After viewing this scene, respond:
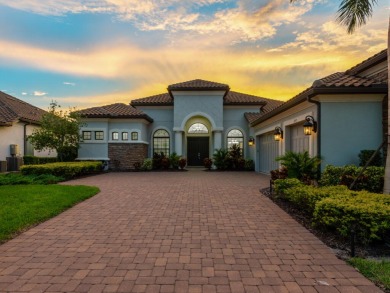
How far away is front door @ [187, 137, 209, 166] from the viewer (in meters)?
23.6

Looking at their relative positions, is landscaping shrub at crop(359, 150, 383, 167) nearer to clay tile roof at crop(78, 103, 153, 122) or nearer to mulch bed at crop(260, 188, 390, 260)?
mulch bed at crop(260, 188, 390, 260)

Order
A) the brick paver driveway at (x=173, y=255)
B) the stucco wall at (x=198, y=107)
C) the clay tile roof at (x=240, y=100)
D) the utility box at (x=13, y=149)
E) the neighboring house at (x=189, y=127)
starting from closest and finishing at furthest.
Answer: the brick paver driveway at (x=173, y=255) → the neighboring house at (x=189, y=127) → the utility box at (x=13, y=149) → the stucco wall at (x=198, y=107) → the clay tile roof at (x=240, y=100)

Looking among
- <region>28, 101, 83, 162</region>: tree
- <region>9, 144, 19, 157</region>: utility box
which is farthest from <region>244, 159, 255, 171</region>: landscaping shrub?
<region>9, 144, 19, 157</region>: utility box

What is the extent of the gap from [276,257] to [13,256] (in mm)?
3854

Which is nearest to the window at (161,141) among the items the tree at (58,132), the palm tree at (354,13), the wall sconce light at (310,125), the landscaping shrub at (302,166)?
the tree at (58,132)

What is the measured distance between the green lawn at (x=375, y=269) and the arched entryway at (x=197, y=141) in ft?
64.8

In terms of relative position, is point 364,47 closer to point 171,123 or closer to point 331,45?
point 331,45

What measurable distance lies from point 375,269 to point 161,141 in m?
20.0

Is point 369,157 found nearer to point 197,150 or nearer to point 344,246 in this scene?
point 344,246

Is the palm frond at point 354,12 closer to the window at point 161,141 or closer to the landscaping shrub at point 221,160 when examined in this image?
the landscaping shrub at point 221,160

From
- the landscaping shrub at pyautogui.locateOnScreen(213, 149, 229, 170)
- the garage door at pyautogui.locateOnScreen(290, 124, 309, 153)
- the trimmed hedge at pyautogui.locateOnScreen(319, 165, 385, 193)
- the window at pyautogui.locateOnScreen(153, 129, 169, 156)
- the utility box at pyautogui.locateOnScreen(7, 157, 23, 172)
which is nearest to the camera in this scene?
the trimmed hedge at pyautogui.locateOnScreen(319, 165, 385, 193)

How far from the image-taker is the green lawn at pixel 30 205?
557cm

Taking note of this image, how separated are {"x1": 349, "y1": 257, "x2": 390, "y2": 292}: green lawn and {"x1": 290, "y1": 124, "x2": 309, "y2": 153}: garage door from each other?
7.77 metres

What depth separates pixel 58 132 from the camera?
1797cm
